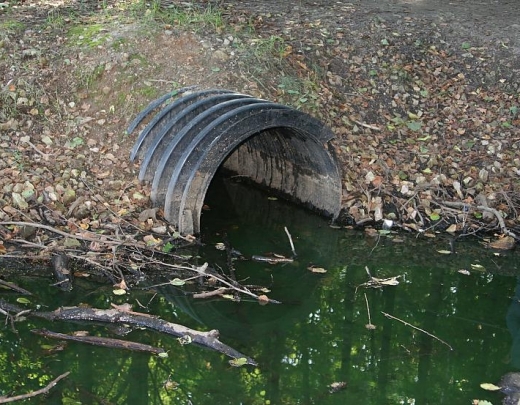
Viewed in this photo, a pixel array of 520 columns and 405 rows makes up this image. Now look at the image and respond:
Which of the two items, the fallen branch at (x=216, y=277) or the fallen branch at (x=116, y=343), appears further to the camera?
the fallen branch at (x=216, y=277)

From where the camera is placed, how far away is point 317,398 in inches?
199

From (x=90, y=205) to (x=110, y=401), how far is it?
2.49m

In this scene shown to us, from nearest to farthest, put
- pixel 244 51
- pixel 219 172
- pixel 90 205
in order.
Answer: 1. pixel 90 205
2. pixel 244 51
3. pixel 219 172

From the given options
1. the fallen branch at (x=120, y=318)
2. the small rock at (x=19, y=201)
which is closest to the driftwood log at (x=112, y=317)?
the fallen branch at (x=120, y=318)

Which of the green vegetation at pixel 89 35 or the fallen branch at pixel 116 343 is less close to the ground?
the green vegetation at pixel 89 35

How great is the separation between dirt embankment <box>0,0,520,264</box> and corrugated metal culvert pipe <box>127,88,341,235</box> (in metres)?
0.23

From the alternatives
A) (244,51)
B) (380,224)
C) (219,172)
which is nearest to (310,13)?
(244,51)

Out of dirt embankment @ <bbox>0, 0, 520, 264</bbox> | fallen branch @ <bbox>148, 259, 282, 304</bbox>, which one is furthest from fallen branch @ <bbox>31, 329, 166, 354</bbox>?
dirt embankment @ <bbox>0, 0, 520, 264</bbox>

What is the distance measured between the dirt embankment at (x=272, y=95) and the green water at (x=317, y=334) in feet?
2.15

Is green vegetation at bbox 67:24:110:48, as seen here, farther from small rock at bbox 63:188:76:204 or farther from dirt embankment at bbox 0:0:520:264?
small rock at bbox 63:188:76:204

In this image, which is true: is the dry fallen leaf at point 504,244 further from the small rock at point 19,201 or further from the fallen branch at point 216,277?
the small rock at point 19,201

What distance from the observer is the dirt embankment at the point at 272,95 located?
24.1ft

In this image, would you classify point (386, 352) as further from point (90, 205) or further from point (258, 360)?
point (90, 205)

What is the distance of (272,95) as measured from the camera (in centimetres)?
831
